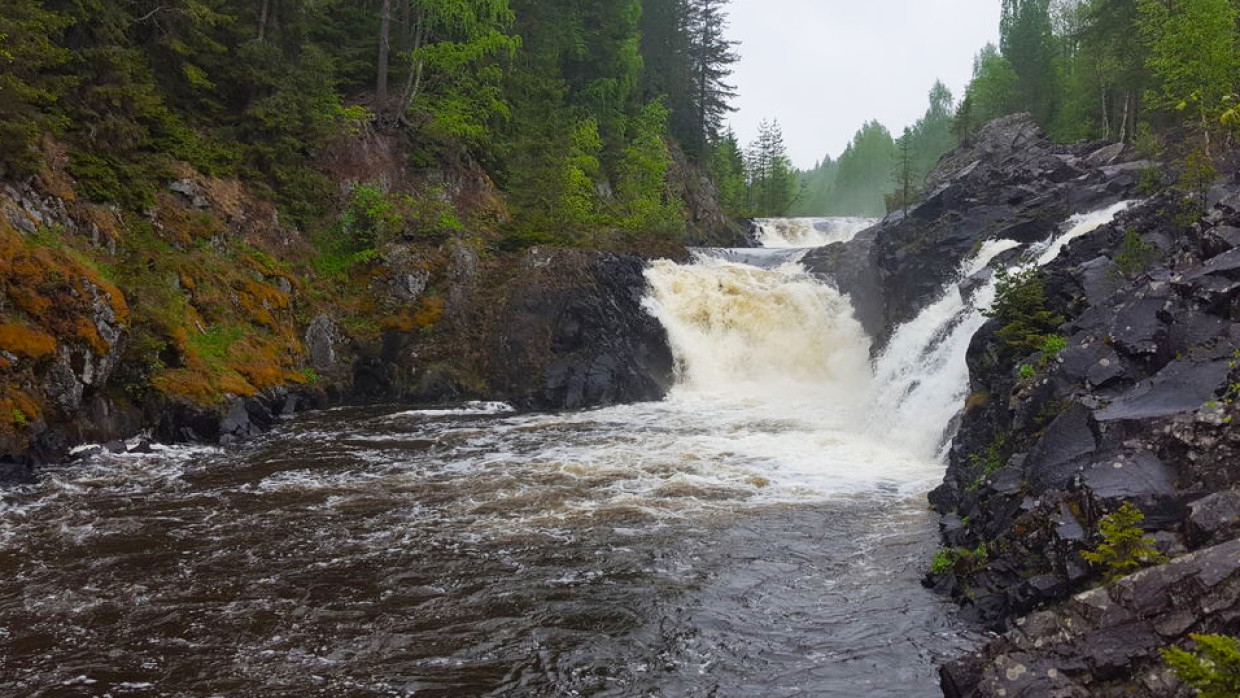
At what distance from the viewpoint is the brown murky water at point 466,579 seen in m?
7.39

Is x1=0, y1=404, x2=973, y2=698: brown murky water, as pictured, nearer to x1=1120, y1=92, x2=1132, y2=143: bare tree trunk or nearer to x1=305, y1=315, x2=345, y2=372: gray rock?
x1=305, y1=315, x2=345, y2=372: gray rock

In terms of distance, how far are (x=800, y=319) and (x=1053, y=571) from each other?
70.3ft

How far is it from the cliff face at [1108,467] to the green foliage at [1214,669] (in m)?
0.61

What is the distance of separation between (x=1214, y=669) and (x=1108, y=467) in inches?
149

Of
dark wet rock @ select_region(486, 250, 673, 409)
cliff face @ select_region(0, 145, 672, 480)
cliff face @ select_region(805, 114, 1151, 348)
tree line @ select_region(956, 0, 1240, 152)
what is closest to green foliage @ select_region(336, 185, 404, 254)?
cliff face @ select_region(0, 145, 672, 480)

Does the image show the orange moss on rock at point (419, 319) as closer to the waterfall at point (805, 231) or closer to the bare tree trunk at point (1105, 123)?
the waterfall at point (805, 231)

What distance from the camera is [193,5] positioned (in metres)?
22.2

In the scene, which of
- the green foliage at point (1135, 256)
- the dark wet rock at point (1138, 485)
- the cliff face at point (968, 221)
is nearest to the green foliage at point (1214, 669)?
the dark wet rock at point (1138, 485)

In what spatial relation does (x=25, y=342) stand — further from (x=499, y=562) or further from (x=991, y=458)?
(x=991, y=458)

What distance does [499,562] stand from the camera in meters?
10.2

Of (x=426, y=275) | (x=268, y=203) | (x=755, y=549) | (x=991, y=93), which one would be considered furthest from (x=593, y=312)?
(x=991, y=93)

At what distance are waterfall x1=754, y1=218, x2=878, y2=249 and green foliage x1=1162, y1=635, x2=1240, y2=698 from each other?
47.9 metres

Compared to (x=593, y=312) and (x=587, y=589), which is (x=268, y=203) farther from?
(x=587, y=589)

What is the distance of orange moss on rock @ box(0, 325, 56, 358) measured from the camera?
45.7 feet
